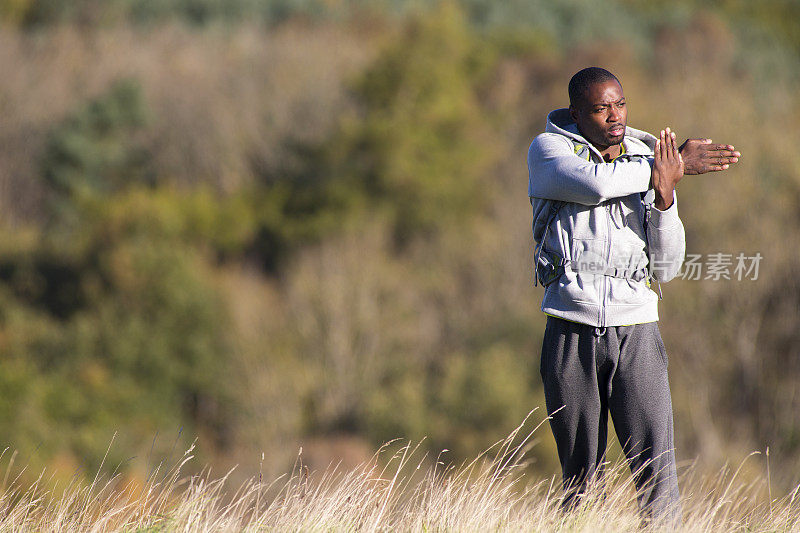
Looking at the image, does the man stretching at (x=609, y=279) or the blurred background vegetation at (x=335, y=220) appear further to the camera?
the blurred background vegetation at (x=335, y=220)

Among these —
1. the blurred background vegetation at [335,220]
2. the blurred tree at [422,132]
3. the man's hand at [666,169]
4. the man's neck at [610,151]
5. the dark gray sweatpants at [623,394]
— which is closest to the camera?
the man's hand at [666,169]

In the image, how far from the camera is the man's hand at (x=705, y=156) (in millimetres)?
2629

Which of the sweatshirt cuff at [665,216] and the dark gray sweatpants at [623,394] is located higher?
the sweatshirt cuff at [665,216]

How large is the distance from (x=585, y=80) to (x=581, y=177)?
33 centimetres

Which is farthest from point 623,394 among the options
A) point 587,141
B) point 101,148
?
point 101,148

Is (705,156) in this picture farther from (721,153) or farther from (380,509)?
(380,509)

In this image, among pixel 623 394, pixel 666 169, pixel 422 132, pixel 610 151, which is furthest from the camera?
pixel 422 132

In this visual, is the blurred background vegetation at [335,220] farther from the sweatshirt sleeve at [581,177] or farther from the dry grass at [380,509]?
the sweatshirt sleeve at [581,177]

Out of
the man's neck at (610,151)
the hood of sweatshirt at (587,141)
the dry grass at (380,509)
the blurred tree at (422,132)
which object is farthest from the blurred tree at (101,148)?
the man's neck at (610,151)

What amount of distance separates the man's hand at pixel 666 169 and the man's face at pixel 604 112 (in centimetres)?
16

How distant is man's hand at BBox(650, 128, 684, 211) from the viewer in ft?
8.56

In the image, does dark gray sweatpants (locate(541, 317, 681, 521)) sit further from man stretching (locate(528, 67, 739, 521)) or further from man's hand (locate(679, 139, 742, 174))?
man's hand (locate(679, 139, 742, 174))

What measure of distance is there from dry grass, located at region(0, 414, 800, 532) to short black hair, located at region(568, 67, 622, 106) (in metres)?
1.01

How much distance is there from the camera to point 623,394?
2.74 m
